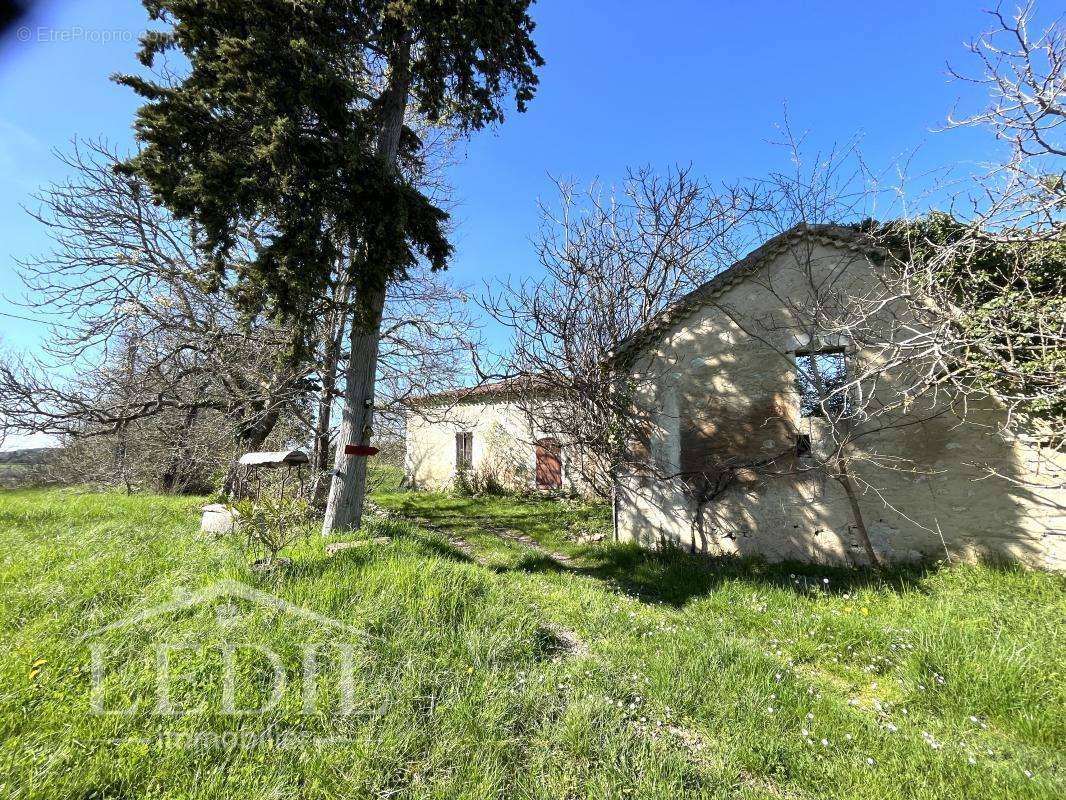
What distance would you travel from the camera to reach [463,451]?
15.4 meters

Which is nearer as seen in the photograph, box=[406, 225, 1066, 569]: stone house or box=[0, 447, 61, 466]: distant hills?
box=[406, 225, 1066, 569]: stone house

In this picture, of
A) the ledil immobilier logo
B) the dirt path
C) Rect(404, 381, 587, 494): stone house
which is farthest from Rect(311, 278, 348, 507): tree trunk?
the ledil immobilier logo

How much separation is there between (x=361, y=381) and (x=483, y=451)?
8.73 metres

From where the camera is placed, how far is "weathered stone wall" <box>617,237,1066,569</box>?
5.18m

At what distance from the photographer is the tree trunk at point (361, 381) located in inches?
238

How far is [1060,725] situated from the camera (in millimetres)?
2621

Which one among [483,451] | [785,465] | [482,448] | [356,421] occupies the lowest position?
[785,465]

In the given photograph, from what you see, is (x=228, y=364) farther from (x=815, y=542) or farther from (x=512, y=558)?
(x=815, y=542)

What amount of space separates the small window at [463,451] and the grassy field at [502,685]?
1030 centimetres

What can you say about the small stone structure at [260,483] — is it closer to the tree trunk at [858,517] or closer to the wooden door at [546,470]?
the wooden door at [546,470]

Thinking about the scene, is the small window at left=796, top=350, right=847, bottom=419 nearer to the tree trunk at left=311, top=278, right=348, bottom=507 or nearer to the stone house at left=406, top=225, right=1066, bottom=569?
the stone house at left=406, top=225, right=1066, bottom=569

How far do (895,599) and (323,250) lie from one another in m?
8.33

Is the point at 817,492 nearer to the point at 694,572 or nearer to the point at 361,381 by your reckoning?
the point at 694,572

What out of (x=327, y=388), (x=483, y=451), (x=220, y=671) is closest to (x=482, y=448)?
(x=483, y=451)
